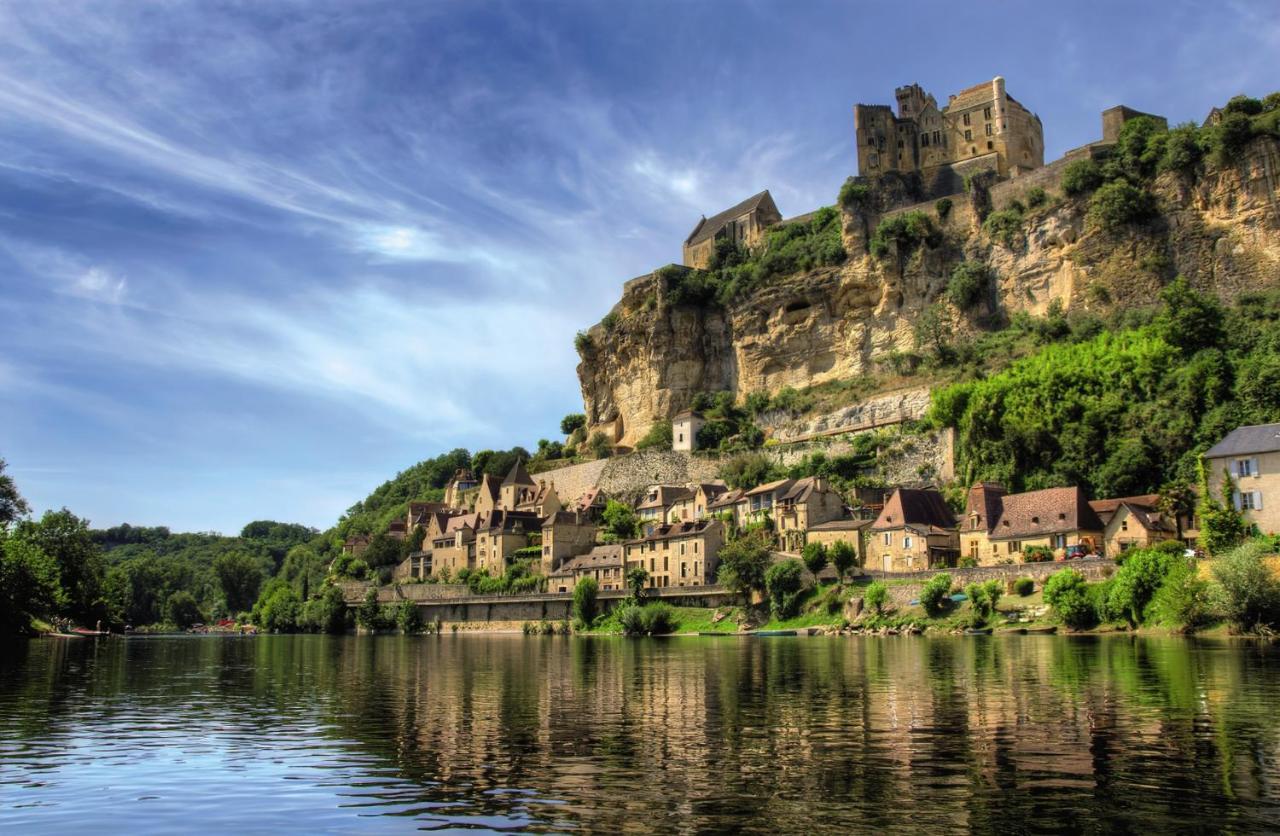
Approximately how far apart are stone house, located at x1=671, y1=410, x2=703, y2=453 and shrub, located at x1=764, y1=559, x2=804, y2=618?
28561 millimetres

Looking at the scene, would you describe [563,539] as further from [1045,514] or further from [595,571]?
[1045,514]

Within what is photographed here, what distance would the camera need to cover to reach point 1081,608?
1871 inches

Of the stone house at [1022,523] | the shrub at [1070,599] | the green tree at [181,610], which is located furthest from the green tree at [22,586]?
the shrub at [1070,599]

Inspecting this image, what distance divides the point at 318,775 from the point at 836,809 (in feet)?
27.7

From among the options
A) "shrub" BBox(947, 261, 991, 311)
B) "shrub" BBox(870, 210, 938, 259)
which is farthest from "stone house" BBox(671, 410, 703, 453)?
"shrub" BBox(947, 261, 991, 311)

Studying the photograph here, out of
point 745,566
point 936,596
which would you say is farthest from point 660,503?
point 936,596

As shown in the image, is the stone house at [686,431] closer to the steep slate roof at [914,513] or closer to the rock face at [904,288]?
the rock face at [904,288]

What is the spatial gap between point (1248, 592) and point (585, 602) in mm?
44898

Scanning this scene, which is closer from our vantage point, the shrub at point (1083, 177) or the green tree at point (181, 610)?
the shrub at point (1083, 177)

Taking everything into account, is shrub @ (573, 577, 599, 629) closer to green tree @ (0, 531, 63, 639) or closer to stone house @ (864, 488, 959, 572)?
stone house @ (864, 488, 959, 572)

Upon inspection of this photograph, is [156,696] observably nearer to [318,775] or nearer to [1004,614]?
[318,775]

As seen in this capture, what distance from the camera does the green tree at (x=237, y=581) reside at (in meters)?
140

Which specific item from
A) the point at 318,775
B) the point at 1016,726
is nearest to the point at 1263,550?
the point at 1016,726

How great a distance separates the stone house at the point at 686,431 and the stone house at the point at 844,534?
81.4 ft
